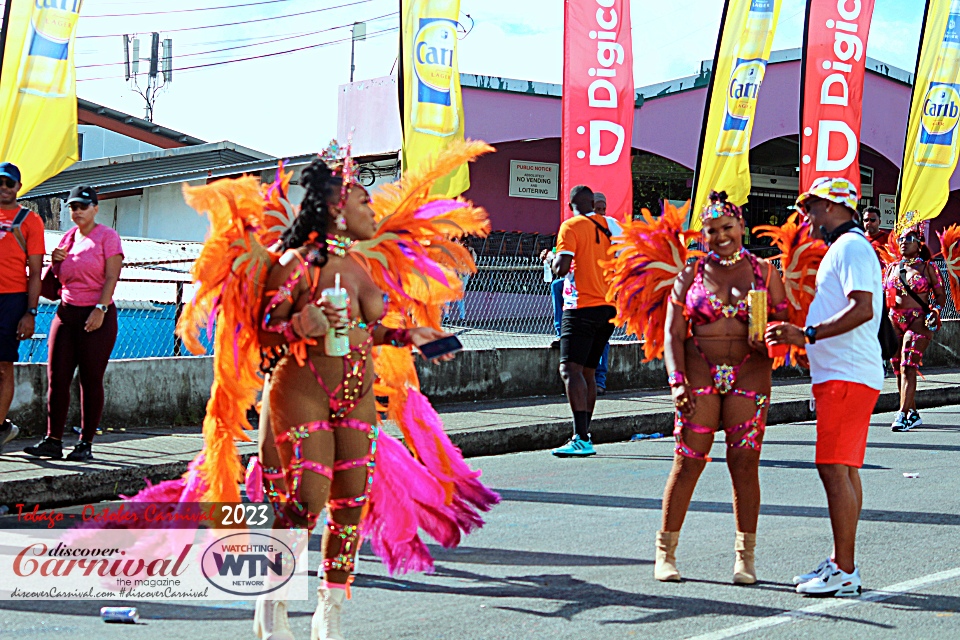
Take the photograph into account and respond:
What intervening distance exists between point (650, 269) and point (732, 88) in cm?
1198

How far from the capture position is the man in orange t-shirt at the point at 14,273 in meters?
7.95

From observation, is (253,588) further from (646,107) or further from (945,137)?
(646,107)

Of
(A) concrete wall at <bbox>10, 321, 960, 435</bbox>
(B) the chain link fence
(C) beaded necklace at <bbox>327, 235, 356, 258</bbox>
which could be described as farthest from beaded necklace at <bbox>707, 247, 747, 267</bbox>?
(B) the chain link fence

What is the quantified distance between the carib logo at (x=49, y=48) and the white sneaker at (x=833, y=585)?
7440 millimetres

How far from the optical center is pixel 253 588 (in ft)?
16.7

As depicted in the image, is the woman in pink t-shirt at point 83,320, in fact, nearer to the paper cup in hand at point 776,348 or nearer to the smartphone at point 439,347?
the smartphone at point 439,347

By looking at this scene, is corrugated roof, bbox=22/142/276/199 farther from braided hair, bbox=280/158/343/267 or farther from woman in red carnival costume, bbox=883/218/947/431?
braided hair, bbox=280/158/343/267

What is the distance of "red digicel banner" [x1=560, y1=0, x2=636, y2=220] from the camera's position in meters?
15.3

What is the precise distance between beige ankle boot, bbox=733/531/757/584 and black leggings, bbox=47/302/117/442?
476 centimetres

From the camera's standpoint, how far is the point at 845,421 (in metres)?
5.42

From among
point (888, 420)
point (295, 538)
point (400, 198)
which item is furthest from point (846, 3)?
point (295, 538)

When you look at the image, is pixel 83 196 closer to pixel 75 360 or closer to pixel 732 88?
pixel 75 360

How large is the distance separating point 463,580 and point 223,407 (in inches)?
63.3

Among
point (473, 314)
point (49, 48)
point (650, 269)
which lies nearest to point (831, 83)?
point (473, 314)
